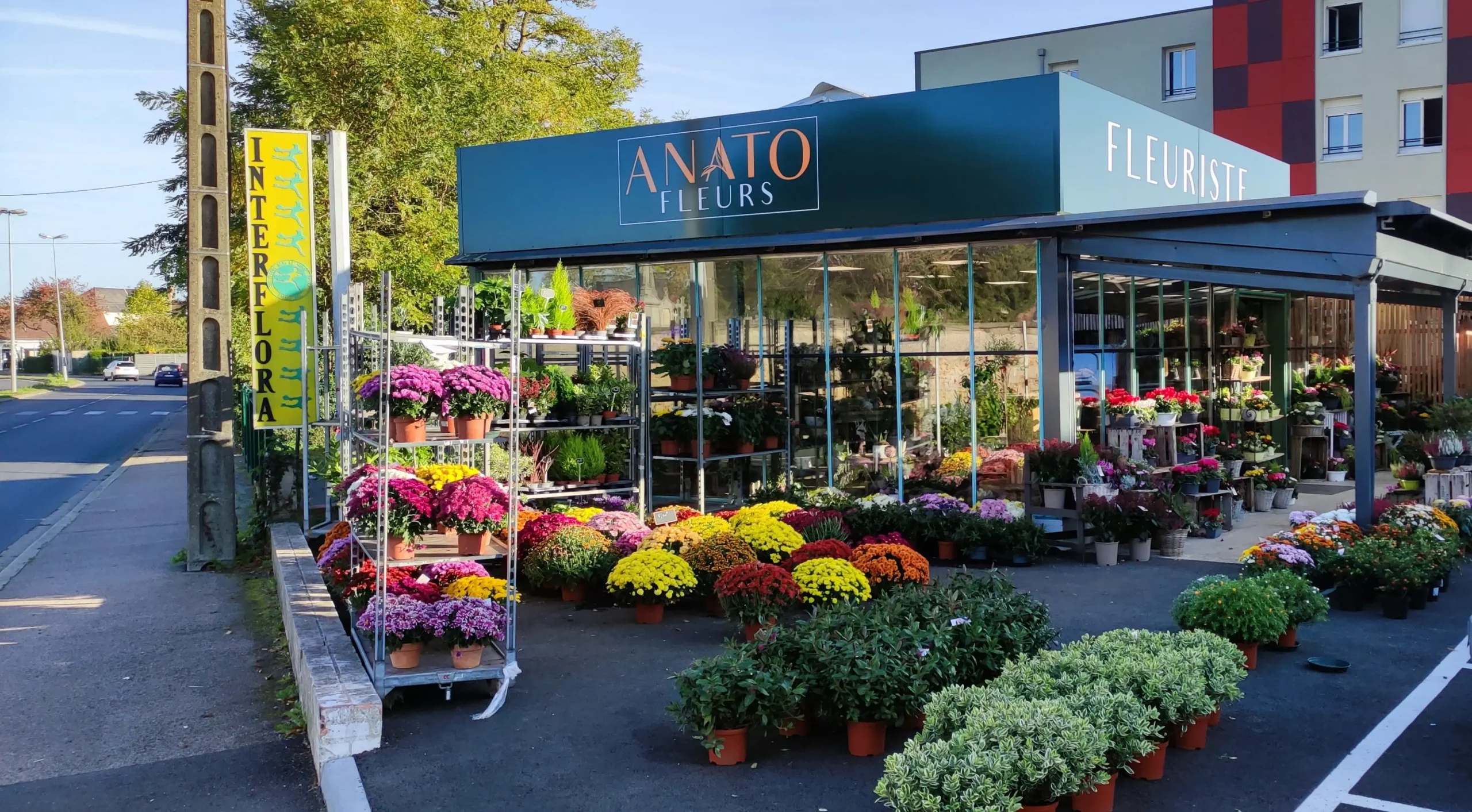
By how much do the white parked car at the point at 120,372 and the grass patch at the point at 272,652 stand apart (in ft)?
243

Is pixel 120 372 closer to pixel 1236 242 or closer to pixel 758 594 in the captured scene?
pixel 758 594

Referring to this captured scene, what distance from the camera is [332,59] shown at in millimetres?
25906

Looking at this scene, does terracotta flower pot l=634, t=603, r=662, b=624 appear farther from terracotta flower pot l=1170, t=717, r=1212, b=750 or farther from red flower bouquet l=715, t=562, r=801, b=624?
terracotta flower pot l=1170, t=717, r=1212, b=750

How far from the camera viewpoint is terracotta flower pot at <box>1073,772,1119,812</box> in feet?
16.2

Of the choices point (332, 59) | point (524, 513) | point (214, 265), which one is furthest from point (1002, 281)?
point (332, 59)

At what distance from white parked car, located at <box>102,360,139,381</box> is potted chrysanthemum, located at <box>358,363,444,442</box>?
79.5 m

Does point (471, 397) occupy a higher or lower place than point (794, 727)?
higher

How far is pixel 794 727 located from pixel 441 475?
3.18 metres

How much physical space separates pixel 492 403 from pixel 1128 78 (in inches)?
1166

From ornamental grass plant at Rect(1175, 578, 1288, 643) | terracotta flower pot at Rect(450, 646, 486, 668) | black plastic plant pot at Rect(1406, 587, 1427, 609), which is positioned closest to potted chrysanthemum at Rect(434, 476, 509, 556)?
terracotta flower pot at Rect(450, 646, 486, 668)

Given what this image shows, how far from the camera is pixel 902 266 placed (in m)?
13.0

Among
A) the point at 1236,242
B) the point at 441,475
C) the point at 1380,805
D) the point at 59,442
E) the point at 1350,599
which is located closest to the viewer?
the point at 1380,805

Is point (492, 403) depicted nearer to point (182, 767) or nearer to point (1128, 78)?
point (182, 767)

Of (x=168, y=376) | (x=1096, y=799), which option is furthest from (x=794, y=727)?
(x=168, y=376)
